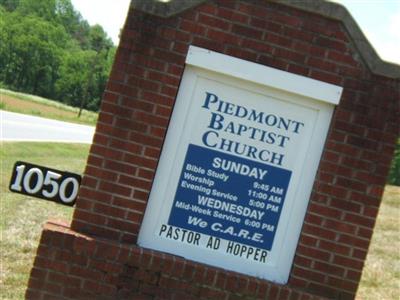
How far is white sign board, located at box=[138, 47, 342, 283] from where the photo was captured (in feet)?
17.2

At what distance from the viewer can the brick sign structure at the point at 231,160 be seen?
5.14 m

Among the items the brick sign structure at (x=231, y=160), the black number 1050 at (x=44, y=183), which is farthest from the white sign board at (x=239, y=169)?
the black number 1050 at (x=44, y=183)

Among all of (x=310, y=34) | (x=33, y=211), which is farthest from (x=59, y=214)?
(x=310, y=34)

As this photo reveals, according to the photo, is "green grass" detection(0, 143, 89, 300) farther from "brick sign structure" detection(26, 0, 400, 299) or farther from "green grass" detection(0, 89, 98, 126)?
"green grass" detection(0, 89, 98, 126)

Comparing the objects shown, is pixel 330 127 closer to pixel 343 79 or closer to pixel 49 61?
Result: pixel 343 79

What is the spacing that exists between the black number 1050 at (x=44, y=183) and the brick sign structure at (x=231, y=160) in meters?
0.22

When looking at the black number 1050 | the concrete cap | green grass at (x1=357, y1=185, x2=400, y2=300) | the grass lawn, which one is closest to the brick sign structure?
the concrete cap

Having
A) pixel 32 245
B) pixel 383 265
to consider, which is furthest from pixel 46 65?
pixel 32 245

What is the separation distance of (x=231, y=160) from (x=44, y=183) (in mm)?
1584

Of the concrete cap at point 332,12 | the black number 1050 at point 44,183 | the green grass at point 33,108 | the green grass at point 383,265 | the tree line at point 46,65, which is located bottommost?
the green grass at point 383,265

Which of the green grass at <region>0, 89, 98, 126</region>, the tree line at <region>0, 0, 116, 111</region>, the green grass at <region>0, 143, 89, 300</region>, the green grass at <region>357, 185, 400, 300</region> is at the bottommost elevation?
the green grass at <region>0, 143, 89, 300</region>

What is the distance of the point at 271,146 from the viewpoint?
17.3ft

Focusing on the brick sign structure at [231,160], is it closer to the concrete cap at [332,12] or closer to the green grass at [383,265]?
the concrete cap at [332,12]

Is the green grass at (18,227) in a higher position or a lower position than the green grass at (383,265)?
lower
